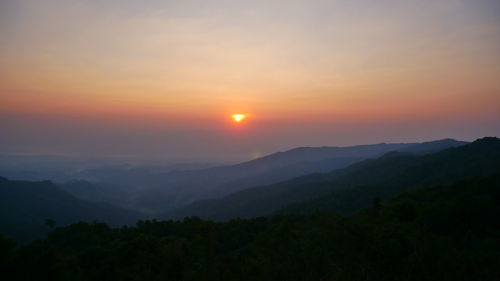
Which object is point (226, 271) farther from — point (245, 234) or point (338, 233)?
point (245, 234)

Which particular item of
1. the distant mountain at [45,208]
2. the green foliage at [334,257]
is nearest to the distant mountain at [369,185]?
the distant mountain at [45,208]

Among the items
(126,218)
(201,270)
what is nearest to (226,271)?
(201,270)

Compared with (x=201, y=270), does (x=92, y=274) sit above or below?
below

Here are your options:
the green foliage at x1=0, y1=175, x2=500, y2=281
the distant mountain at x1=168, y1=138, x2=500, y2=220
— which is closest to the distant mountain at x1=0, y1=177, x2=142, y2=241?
the distant mountain at x1=168, y1=138, x2=500, y2=220

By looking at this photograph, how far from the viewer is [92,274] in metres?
23.1

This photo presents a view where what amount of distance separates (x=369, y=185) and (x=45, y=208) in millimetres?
177083

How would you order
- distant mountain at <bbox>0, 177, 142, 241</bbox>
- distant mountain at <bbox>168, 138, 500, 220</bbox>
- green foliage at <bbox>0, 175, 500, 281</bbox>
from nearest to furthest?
green foliage at <bbox>0, 175, 500, 281</bbox> < distant mountain at <bbox>168, 138, 500, 220</bbox> < distant mountain at <bbox>0, 177, 142, 241</bbox>

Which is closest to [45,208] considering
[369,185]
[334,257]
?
[369,185]

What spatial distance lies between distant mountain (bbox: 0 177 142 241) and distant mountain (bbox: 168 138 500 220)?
146 feet

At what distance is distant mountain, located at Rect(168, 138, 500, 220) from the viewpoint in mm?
98375

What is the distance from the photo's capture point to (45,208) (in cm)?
14900

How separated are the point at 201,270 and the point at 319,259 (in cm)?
619

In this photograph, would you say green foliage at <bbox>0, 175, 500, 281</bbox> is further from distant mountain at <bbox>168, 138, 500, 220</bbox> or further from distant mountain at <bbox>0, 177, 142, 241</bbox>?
distant mountain at <bbox>0, 177, 142, 241</bbox>

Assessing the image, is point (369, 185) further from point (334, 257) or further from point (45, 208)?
point (45, 208)
